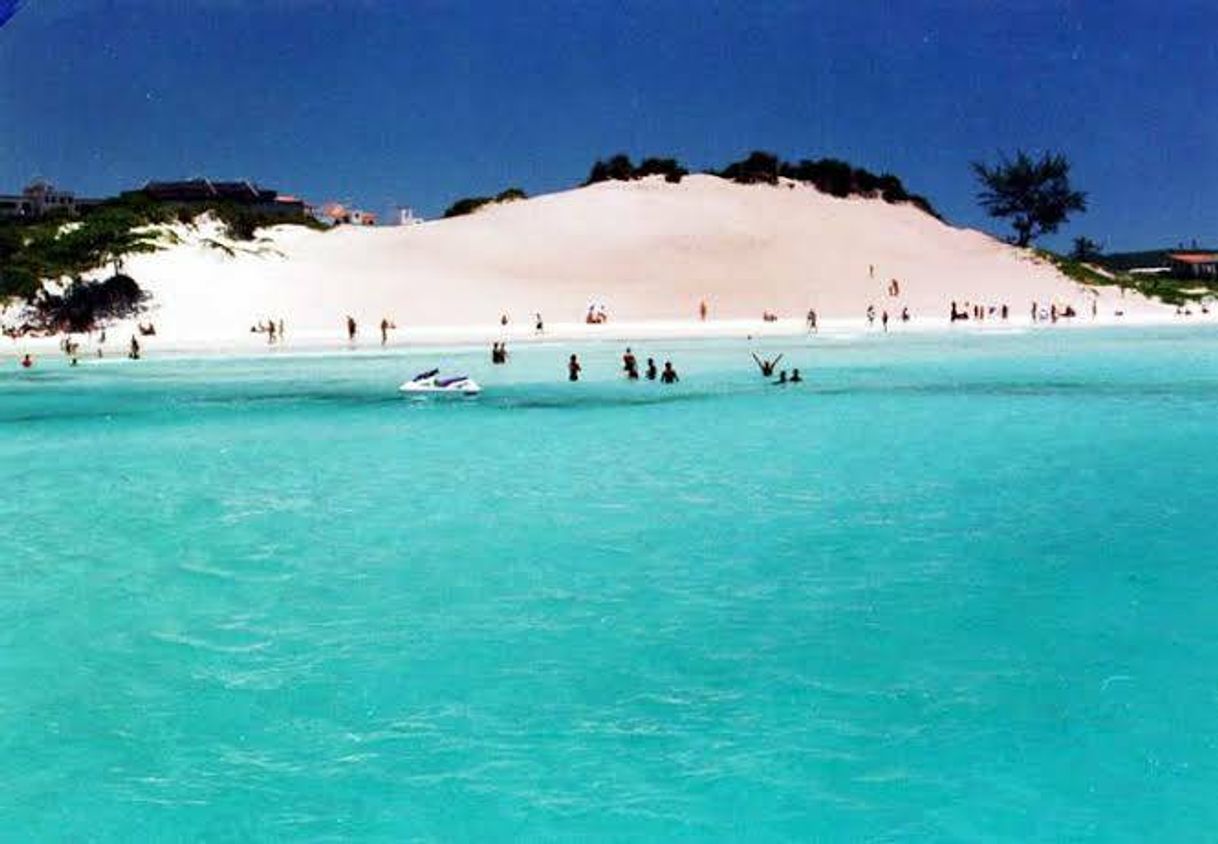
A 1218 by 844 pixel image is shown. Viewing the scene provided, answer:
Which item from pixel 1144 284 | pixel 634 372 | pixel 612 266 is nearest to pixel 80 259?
pixel 612 266

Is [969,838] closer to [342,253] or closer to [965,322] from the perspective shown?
[965,322]

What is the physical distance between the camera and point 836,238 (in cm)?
10369

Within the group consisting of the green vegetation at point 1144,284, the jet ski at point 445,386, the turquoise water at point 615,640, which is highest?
the green vegetation at point 1144,284

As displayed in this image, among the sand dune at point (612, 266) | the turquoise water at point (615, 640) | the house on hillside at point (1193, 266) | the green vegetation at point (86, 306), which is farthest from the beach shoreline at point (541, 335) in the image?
the house on hillside at point (1193, 266)

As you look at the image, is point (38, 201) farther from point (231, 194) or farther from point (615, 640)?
point (615, 640)

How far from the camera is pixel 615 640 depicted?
40.9 ft

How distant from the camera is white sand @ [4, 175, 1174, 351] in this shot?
76.2 meters

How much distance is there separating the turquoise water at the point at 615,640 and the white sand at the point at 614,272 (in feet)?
155

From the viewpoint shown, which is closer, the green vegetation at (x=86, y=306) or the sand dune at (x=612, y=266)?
the green vegetation at (x=86, y=306)

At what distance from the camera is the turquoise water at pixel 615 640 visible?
29.4ft

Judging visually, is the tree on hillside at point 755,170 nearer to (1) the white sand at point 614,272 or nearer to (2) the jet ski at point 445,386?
(1) the white sand at point 614,272

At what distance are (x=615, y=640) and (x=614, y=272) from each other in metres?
82.2

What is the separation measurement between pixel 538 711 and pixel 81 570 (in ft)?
25.5

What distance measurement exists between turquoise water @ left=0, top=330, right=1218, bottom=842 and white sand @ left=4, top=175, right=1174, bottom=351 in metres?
47.2
